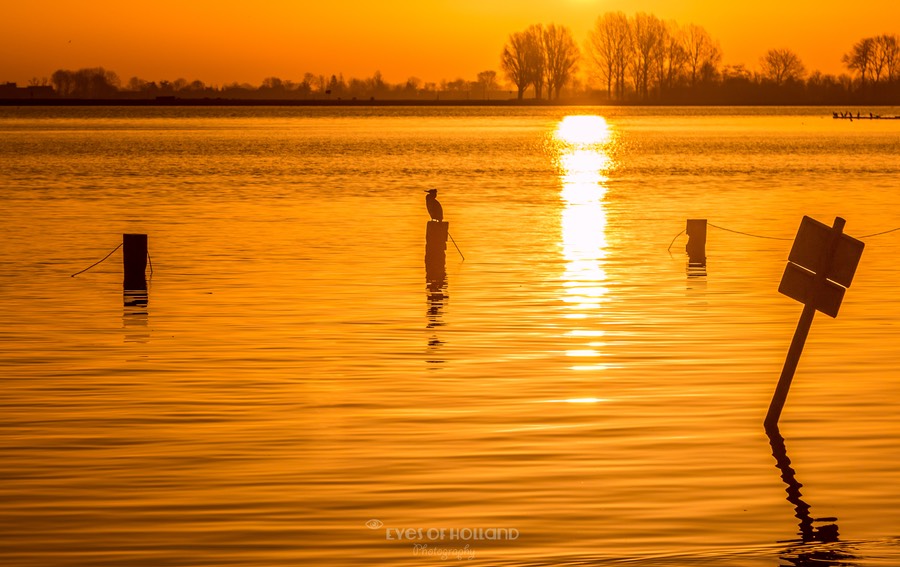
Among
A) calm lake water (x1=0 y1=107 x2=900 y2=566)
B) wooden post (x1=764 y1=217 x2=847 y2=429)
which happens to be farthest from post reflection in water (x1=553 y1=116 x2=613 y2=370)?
wooden post (x1=764 y1=217 x2=847 y2=429)

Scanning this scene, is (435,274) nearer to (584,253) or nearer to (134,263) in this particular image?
(134,263)

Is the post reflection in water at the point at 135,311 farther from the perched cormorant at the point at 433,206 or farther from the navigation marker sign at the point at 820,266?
the navigation marker sign at the point at 820,266

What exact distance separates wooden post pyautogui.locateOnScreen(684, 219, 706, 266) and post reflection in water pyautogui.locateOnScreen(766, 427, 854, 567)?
1827 cm

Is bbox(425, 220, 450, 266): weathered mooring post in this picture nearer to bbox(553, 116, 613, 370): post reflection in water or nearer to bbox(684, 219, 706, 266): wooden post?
bbox(553, 116, 613, 370): post reflection in water

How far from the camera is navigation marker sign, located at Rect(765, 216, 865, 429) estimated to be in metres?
11.8

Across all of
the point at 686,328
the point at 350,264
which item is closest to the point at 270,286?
the point at 350,264

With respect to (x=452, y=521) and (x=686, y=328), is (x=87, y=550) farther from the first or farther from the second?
(x=686, y=328)

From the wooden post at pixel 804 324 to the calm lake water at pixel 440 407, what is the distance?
0.26 m

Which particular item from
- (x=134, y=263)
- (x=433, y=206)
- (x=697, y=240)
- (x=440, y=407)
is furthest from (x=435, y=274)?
(x=440, y=407)

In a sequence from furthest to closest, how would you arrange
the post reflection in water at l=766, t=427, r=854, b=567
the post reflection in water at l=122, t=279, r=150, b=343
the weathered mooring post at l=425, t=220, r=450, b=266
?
1. the weathered mooring post at l=425, t=220, r=450, b=266
2. the post reflection in water at l=122, t=279, r=150, b=343
3. the post reflection in water at l=766, t=427, r=854, b=567

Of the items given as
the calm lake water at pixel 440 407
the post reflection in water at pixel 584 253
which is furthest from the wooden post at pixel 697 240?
the post reflection in water at pixel 584 253

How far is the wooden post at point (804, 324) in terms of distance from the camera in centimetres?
1184

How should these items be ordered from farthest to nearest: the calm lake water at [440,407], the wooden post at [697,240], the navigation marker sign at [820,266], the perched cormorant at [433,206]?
1. the wooden post at [697,240]
2. the perched cormorant at [433,206]
3. the navigation marker sign at [820,266]
4. the calm lake water at [440,407]

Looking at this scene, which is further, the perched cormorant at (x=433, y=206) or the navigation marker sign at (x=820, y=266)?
the perched cormorant at (x=433, y=206)
